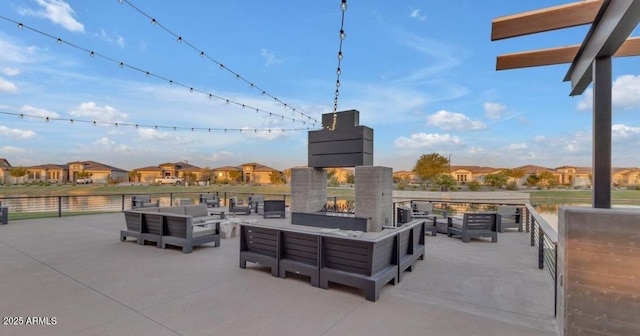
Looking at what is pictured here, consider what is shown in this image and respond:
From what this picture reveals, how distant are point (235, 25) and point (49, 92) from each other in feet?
19.0

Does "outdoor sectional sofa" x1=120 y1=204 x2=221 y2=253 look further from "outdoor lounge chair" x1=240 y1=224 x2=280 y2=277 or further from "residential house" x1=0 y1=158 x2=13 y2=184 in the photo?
"residential house" x1=0 y1=158 x2=13 y2=184

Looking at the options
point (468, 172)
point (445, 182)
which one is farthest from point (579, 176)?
point (468, 172)

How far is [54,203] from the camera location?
1013 centimetres

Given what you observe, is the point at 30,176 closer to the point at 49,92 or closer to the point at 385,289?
the point at 49,92

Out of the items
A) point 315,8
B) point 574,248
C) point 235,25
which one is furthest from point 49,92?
point 574,248

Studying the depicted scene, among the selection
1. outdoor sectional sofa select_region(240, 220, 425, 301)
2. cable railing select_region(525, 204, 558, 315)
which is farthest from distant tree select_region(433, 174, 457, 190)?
outdoor sectional sofa select_region(240, 220, 425, 301)

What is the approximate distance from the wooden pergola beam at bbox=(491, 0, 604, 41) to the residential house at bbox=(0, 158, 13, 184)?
22703 mm

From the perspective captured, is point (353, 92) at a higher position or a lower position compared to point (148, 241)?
higher

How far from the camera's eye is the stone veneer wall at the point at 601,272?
1.92 m

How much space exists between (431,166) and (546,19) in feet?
109

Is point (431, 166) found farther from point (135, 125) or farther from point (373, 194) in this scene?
point (135, 125)

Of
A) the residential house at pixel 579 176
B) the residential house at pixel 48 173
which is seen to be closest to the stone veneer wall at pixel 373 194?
the residential house at pixel 579 176

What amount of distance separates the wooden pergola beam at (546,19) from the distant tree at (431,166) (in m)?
32.8

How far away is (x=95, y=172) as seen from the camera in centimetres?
3412
